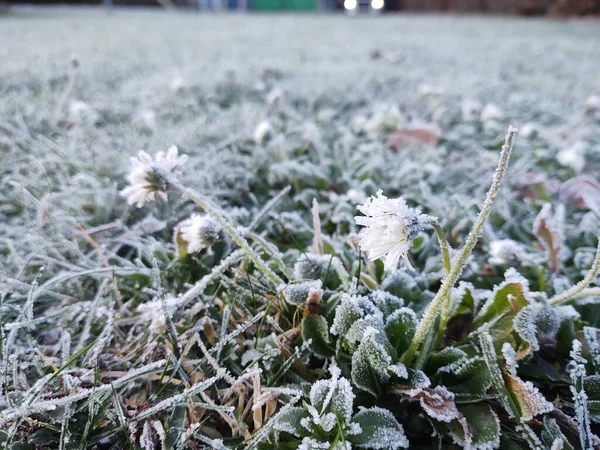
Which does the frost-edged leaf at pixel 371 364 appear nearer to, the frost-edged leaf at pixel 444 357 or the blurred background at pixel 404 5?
the frost-edged leaf at pixel 444 357

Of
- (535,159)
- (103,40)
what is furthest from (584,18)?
(535,159)

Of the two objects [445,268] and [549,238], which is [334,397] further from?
[549,238]

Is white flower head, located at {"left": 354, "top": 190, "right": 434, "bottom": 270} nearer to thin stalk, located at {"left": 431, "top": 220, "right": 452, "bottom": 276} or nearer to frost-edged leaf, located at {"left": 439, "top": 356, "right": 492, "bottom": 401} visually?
thin stalk, located at {"left": 431, "top": 220, "right": 452, "bottom": 276}

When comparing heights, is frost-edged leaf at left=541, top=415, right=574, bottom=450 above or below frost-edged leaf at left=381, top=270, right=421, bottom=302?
below

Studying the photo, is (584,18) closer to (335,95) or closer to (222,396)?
(335,95)

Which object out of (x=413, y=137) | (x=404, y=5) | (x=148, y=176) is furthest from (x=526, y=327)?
(x=404, y=5)

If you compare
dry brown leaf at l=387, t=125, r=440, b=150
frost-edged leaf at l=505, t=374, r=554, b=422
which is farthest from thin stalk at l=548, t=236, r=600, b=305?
dry brown leaf at l=387, t=125, r=440, b=150

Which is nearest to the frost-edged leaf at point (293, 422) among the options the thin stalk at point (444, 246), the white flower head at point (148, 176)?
the thin stalk at point (444, 246)

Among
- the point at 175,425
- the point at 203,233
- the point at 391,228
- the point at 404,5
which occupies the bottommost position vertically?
the point at 404,5
